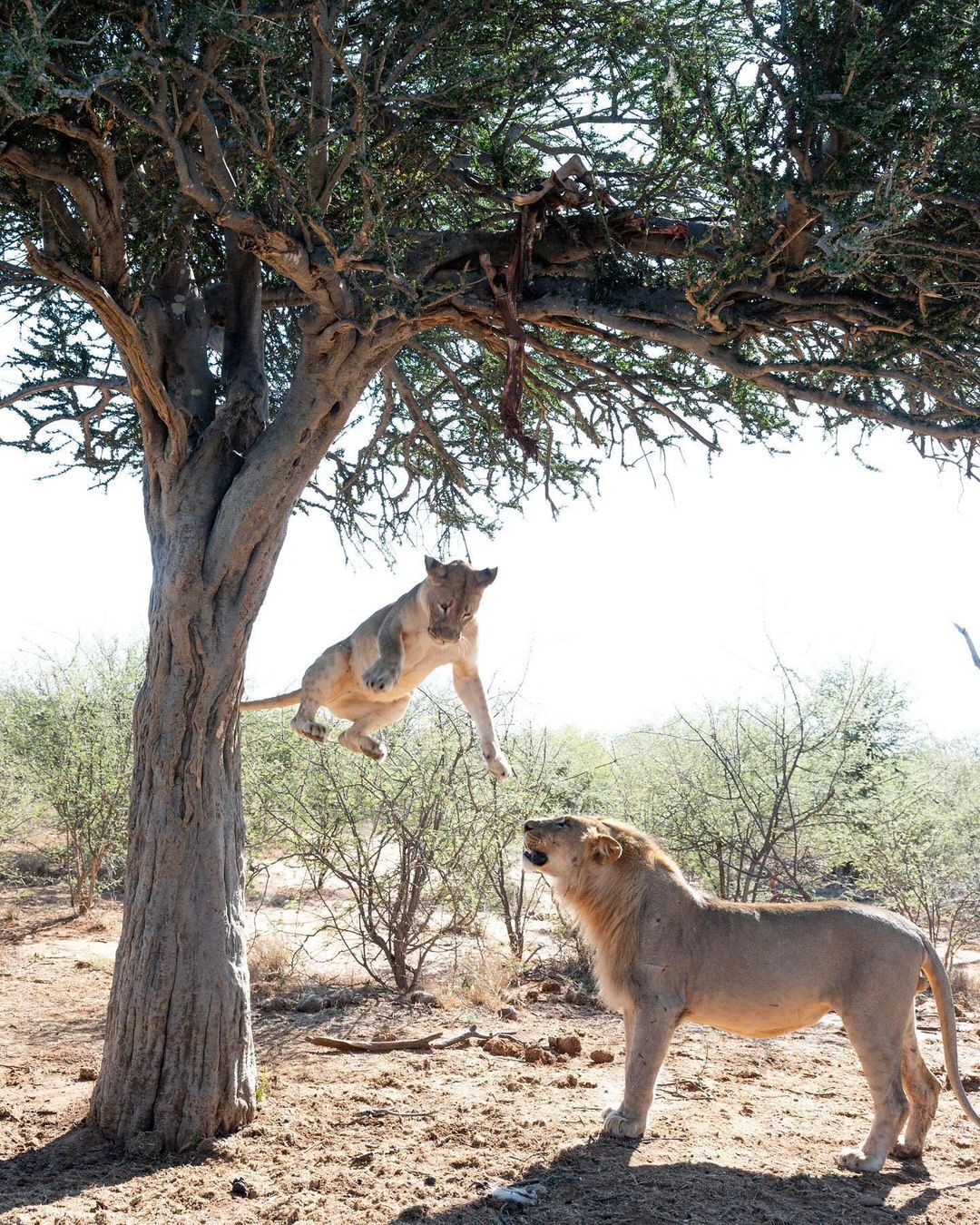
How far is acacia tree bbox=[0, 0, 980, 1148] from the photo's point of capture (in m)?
5.63

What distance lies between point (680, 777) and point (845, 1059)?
16.1 feet

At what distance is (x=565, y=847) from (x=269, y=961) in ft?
20.1

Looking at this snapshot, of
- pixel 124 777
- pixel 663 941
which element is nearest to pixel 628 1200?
pixel 663 941

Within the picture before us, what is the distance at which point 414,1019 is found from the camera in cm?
984

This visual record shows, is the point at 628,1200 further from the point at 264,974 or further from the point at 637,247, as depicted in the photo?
the point at 264,974

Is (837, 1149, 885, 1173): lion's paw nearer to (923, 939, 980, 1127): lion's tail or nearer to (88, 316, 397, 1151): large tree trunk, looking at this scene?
(923, 939, 980, 1127): lion's tail

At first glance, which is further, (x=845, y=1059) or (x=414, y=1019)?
(x=414, y=1019)

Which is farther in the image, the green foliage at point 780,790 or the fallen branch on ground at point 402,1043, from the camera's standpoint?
the green foliage at point 780,790

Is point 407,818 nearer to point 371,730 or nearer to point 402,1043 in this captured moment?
point 402,1043

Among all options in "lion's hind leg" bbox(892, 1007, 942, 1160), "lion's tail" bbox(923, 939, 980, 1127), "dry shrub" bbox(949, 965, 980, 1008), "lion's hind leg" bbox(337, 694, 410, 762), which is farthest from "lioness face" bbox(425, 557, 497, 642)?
"dry shrub" bbox(949, 965, 980, 1008)

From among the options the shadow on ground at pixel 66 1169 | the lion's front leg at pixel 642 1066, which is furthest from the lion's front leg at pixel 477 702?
the shadow on ground at pixel 66 1169

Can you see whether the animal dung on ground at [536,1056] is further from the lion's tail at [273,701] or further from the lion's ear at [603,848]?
the lion's tail at [273,701]

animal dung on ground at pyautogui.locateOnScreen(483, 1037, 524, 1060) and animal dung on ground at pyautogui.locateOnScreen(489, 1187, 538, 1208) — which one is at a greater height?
animal dung on ground at pyautogui.locateOnScreen(483, 1037, 524, 1060)

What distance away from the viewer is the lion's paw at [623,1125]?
6.50m
